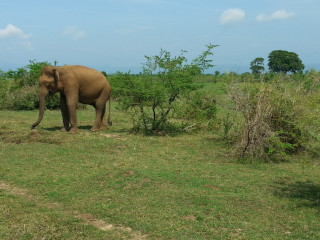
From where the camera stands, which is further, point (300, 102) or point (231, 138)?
point (231, 138)

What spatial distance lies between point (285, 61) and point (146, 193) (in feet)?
168

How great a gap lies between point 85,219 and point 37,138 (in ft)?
20.1

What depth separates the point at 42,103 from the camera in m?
12.9

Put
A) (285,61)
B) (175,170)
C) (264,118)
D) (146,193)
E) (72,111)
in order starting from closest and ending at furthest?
1. (146,193)
2. (175,170)
3. (264,118)
4. (72,111)
5. (285,61)

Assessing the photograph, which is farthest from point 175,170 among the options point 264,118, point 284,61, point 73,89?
point 284,61

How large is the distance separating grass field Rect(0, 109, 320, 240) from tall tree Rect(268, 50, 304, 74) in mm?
44992

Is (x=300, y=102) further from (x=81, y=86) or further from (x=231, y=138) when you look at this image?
(x=81, y=86)

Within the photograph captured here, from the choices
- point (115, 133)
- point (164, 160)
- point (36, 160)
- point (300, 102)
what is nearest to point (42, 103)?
point (115, 133)

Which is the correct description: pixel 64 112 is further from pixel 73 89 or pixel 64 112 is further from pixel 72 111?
pixel 73 89

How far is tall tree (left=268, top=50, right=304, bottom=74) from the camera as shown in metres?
52.8

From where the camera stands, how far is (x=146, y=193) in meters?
6.91

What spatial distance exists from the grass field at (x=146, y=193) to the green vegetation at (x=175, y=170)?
21 millimetres

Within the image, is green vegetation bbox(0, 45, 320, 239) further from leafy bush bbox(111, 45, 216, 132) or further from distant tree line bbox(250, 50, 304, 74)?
distant tree line bbox(250, 50, 304, 74)

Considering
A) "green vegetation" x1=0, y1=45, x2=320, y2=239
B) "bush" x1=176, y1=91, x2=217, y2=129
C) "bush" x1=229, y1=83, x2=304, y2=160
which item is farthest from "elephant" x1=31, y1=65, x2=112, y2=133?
"bush" x1=229, y1=83, x2=304, y2=160
